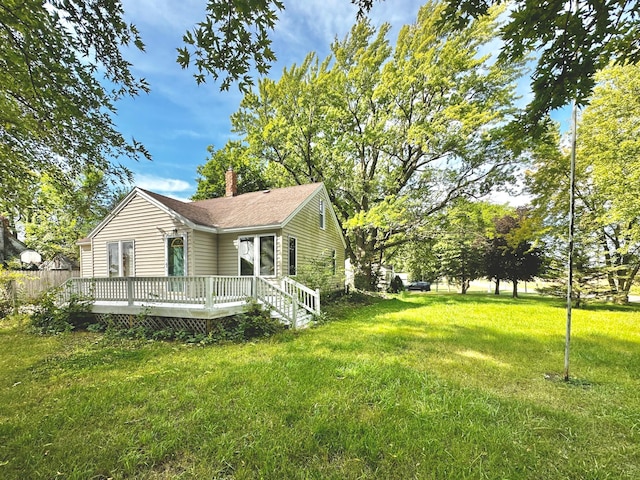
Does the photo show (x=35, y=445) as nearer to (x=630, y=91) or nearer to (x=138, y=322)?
(x=138, y=322)

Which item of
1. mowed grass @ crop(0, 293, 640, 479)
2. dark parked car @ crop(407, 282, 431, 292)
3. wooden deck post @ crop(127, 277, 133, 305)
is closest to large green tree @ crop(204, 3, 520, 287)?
mowed grass @ crop(0, 293, 640, 479)

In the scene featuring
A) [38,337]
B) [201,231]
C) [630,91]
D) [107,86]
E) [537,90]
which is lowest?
[38,337]

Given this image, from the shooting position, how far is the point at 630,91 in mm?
11750

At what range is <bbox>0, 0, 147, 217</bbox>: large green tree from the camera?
318cm

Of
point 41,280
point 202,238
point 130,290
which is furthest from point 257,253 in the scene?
point 41,280

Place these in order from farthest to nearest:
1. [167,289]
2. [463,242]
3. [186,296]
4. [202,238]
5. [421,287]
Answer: [421,287], [463,242], [202,238], [167,289], [186,296]

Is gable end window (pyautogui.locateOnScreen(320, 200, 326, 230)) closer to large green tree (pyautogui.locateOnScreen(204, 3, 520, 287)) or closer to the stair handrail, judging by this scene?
large green tree (pyautogui.locateOnScreen(204, 3, 520, 287))

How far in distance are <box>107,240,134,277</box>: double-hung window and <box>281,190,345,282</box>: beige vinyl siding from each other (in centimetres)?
694

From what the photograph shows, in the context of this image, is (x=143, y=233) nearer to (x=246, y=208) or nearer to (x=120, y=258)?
(x=120, y=258)

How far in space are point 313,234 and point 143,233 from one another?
7474 mm

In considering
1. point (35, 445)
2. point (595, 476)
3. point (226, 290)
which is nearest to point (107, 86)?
point (35, 445)

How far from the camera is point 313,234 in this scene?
13.8 meters

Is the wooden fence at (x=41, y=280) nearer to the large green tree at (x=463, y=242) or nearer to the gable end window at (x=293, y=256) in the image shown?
the gable end window at (x=293, y=256)

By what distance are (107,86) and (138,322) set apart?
661 cm
